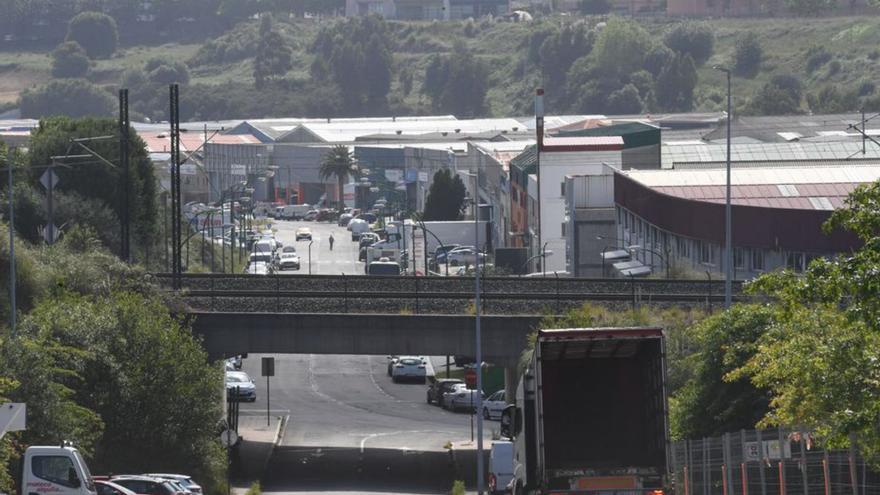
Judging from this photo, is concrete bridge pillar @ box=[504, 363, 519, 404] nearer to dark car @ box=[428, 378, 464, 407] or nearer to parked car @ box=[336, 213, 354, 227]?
dark car @ box=[428, 378, 464, 407]

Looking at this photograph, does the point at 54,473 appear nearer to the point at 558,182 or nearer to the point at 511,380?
the point at 511,380

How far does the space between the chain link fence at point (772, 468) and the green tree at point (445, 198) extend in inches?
4432

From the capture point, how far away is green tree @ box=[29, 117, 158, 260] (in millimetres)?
91062

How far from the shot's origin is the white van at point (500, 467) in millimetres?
49562

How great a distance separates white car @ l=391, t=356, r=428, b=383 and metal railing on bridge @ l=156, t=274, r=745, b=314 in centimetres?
1945

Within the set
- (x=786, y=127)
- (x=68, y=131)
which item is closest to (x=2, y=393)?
(x=68, y=131)

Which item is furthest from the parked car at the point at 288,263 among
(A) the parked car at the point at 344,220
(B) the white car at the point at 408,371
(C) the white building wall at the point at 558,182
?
(A) the parked car at the point at 344,220

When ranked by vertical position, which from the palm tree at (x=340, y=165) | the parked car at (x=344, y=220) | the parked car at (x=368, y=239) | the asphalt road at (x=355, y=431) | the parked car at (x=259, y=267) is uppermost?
the palm tree at (x=340, y=165)

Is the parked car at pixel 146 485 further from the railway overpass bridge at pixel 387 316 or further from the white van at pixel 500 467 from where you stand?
the railway overpass bridge at pixel 387 316

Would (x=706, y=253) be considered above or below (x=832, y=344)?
above

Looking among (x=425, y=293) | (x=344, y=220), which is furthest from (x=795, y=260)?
(x=344, y=220)

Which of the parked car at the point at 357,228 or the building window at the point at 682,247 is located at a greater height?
the parked car at the point at 357,228

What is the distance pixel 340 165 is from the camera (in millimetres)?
182000

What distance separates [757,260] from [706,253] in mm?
5042
